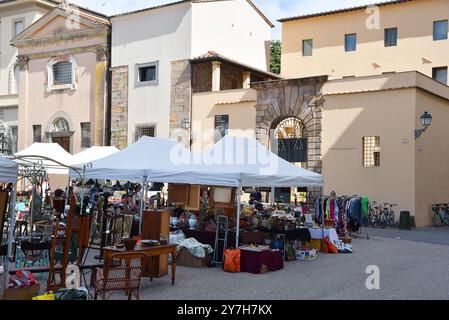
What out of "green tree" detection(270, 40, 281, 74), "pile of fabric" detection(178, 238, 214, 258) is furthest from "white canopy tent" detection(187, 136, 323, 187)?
"green tree" detection(270, 40, 281, 74)

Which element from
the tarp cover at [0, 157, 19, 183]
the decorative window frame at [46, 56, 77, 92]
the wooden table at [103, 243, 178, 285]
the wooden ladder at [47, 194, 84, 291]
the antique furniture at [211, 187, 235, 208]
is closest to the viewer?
the tarp cover at [0, 157, 19, 183]

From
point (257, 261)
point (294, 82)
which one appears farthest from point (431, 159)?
point (257, 261)

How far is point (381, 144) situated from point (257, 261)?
418 inches

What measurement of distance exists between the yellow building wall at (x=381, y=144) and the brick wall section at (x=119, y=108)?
9.55 m

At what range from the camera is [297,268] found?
1105 cm

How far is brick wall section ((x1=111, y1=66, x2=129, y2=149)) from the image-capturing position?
84.0 ft

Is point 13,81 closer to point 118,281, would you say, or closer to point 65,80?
point 65,80

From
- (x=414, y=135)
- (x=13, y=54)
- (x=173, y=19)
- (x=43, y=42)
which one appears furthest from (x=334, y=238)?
(x=13, y=54)

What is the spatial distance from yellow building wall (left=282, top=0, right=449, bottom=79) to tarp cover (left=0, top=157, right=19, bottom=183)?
72.8 ft

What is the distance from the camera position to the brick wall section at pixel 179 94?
78.2 feet

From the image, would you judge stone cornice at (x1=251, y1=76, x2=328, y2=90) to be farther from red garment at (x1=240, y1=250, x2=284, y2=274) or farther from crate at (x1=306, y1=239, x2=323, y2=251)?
red garment at (x1=240, y1=250, x2=284, y2=274)

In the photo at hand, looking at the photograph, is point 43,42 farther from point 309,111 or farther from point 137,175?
point 137,175

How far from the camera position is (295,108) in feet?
70.2
